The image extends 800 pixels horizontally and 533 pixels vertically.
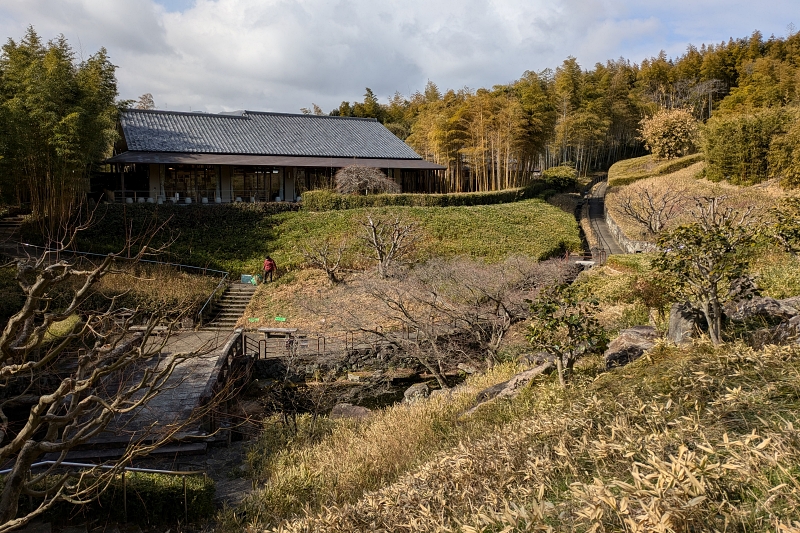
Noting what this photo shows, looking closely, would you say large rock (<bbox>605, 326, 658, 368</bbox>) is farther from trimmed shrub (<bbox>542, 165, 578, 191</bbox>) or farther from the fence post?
trimmed shrub (<bbox>542, 165, 578, 191</bbox>)

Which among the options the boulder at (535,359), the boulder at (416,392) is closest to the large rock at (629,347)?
the boulder at (535,359)

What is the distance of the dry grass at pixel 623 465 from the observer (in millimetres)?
2730

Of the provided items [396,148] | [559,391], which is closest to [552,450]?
[559,391]

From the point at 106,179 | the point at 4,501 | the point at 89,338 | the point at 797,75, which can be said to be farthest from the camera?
the point at 797,75

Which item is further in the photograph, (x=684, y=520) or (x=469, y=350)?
(x=469, y=350)

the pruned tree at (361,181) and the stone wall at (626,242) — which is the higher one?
the pruned tree at (361,181)

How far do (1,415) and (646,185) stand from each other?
33.3 m

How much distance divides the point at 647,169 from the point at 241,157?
→ 2870 centimetres

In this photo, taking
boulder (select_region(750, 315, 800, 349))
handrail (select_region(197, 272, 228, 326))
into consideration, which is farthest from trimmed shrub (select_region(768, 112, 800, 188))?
handrail (select_region(197, 272, 228, 326))

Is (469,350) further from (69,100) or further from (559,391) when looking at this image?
(69,100)

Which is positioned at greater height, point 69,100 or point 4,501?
point 69,100

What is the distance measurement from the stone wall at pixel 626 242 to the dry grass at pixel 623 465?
16.0 meters

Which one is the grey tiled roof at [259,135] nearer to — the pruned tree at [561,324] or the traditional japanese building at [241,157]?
the traditional japanese building at [241,157]

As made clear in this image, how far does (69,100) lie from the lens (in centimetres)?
1823
